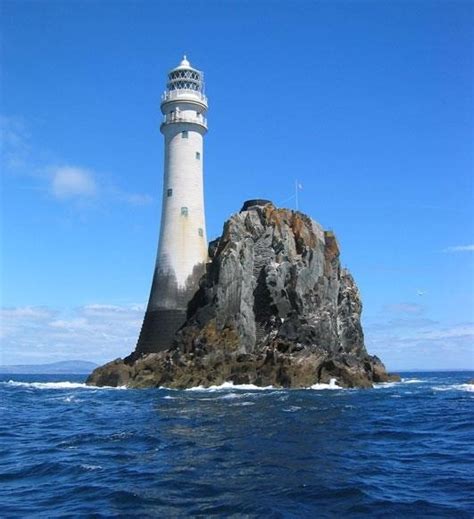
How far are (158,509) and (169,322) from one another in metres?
48.6

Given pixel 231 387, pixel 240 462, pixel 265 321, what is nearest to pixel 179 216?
pixel 265 321

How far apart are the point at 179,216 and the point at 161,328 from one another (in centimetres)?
1203

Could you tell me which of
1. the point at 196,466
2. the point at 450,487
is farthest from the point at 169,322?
the point at 450,487

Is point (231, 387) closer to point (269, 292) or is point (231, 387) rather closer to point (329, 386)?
point (329, 386)

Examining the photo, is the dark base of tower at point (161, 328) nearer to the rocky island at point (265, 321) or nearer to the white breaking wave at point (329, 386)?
the rocky island at point (265, 321)

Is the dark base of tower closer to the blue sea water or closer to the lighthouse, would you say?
the lighthouse

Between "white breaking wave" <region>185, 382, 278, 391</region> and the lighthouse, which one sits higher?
the lighthouse

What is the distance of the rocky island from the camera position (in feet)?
175

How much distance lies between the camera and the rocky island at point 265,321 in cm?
5325

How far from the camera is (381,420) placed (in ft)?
94.2

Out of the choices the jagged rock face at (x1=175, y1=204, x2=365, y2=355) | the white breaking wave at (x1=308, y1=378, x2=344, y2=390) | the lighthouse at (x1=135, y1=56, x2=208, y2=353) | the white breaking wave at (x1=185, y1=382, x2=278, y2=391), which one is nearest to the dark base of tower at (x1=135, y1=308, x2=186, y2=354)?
the lighthouse at (x1=135, y1=56, x2=208, y2=353)

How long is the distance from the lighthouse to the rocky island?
64.0 inches

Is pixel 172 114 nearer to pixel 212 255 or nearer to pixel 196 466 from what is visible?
pixel 212 255

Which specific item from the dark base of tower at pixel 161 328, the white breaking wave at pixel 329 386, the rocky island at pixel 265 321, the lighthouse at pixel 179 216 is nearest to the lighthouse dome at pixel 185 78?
the lighthouse at pixel 179 216
